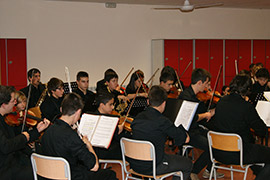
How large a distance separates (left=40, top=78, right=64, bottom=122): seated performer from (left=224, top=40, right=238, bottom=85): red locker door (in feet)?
17.6

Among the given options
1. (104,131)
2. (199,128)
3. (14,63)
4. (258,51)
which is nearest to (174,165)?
(104,131)

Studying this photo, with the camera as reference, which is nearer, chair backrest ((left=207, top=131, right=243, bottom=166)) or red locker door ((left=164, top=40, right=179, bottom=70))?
chair backrest ((left=207, top=131, right=243, bottom=166))

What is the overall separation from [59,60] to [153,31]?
2.22 m

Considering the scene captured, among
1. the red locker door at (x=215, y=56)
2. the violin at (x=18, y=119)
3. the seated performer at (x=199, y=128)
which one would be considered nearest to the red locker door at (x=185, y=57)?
the red locker door at (x=215, y=56)

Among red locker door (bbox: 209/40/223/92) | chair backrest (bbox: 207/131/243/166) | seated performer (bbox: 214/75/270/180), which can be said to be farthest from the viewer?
red locker door (bbox: 209/40/223/92)

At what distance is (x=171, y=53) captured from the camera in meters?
8.06

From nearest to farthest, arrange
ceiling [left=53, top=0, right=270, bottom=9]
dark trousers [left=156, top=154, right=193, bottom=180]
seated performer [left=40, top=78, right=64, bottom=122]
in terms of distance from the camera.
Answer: dark trousers [left=156, top=154, right=193, bottom=180]
seated performer [left=40, top=78, right=64, bottom=122]
ceiling [left=53, top=0, right=270, bottom=9]

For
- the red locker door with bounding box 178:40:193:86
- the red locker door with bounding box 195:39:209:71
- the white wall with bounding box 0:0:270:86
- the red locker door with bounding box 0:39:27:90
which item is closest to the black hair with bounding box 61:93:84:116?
the red locker door with bounding box 0:39:27:90

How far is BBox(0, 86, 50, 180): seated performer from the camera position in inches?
108

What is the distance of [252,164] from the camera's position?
3.22 meters

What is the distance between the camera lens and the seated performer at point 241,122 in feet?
10.6

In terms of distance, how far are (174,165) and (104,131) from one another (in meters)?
0.65

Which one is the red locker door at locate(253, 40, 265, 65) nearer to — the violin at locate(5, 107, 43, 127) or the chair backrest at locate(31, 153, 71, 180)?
the violin at locate(5, 107, 43, 127)

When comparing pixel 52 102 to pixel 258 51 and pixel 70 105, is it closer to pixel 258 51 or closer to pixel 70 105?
pixel 70 105
